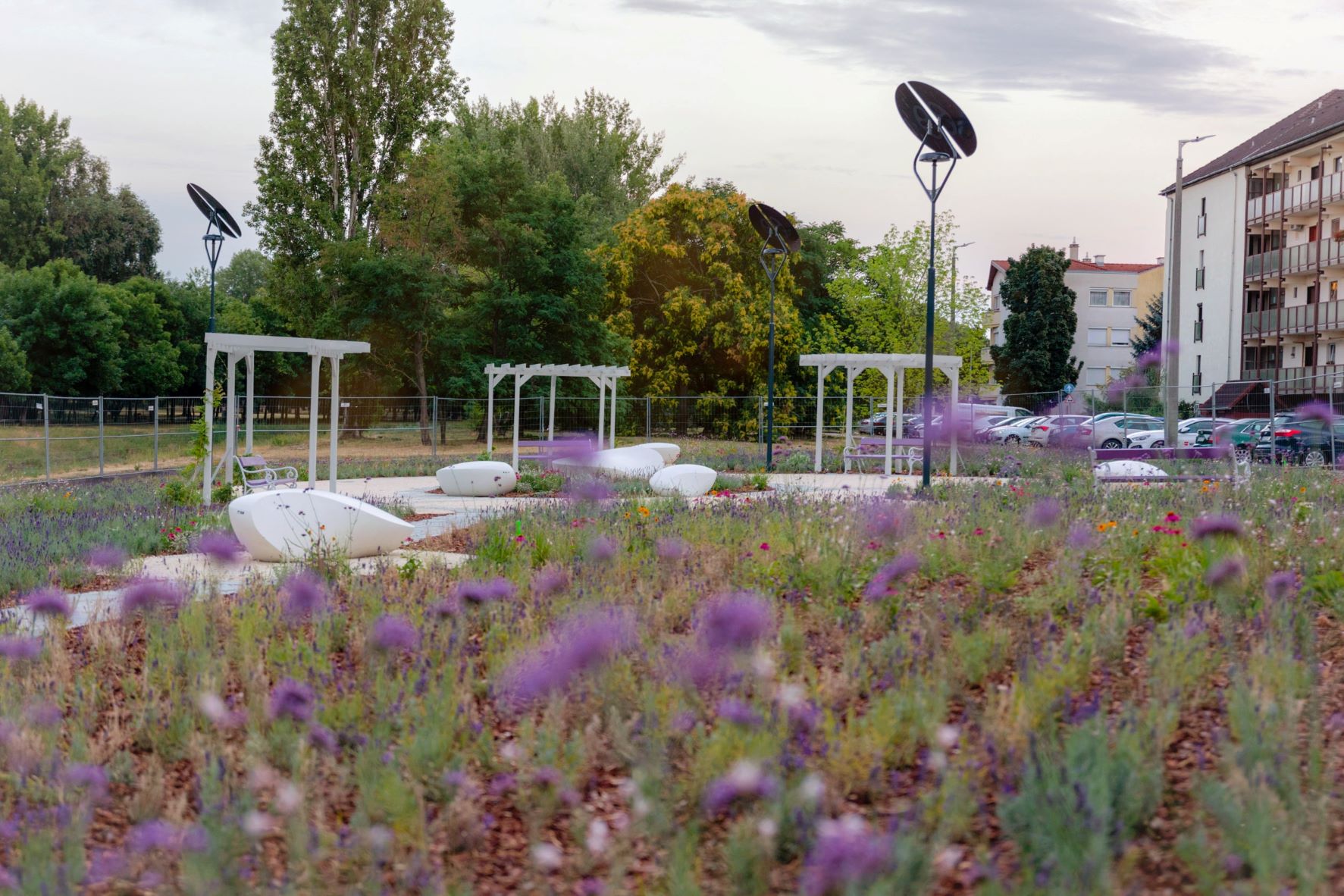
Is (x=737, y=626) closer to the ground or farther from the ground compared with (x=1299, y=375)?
closer to the ground

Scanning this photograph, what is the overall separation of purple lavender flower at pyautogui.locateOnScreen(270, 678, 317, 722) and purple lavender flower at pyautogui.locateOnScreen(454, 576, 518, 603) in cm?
106

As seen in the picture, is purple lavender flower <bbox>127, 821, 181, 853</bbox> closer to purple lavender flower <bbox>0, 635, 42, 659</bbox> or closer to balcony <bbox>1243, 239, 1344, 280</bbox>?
purple lavender flower <bbox>0, 635, 42, 659</bbox>

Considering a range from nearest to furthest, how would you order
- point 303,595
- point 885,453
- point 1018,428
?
point 303,595, point 885,453, point 1018,428

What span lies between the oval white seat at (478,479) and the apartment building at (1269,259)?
30.7 meters

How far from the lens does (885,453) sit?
22.4 meters

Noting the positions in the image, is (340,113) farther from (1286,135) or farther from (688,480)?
(1286,135)

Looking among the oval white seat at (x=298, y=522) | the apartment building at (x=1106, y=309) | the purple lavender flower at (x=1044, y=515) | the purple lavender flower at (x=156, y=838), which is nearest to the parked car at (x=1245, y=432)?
the purple lavender flower at (x=1044, y=515)

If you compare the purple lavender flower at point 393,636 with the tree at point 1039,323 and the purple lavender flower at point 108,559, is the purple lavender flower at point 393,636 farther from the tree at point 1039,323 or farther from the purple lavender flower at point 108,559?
the tree at point 1039,323

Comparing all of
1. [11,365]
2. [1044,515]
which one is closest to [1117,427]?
[1044,515]

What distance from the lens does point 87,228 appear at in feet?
196

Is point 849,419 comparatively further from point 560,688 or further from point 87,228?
point 87,228

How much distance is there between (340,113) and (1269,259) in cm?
3504

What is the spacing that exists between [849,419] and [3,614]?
19013 millimetres

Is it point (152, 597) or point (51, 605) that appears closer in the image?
point (51, 605)
